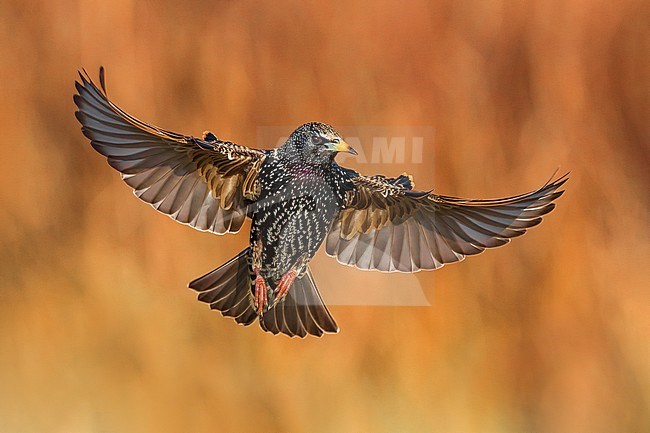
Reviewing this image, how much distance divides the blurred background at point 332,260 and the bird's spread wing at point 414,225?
36 mm

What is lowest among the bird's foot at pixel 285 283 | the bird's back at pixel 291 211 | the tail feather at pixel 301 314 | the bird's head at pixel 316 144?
the tail feather at pixel 301 314

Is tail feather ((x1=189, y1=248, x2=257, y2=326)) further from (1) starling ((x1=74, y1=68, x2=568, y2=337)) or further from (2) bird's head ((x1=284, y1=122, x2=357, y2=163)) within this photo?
(2) bird's head ((x1=284, y1=122, x2=357, y2=163))

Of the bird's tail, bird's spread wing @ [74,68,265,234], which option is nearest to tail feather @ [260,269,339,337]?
the bird's tail

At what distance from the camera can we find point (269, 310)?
1470mm

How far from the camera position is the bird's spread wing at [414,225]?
4.75 ft

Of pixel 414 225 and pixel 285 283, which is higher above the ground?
pixel 414 225

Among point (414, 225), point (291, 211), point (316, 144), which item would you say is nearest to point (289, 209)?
point (291, 211)

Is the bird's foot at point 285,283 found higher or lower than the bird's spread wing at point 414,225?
lower

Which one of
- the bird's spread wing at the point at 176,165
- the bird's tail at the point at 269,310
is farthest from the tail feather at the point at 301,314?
the bird's spread wing at the point at 176,165

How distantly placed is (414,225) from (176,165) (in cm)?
45

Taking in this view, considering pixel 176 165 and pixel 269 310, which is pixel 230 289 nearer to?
pixel 269 310

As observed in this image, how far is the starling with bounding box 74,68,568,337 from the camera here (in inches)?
55.3

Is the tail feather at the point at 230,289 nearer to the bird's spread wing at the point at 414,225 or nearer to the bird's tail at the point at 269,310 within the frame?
the bird's tail at the point at 269,310

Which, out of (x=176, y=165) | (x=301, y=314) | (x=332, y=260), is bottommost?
(x=301, y=314)
